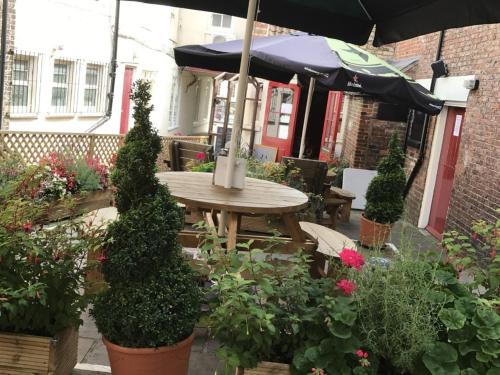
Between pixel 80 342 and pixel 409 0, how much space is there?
10.4 feet

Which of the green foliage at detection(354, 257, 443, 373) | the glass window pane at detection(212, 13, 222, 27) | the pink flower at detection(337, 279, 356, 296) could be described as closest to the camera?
the green foliage at detection(354, 257, 443, 373)

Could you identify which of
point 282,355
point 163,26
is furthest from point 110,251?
point 163,26

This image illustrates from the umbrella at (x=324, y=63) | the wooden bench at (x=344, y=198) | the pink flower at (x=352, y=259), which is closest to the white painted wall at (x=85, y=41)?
the umbrella at (x=324, y=63)

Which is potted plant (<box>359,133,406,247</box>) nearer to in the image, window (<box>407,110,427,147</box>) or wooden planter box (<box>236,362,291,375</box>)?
window (<box>407,110,427,147</box>)

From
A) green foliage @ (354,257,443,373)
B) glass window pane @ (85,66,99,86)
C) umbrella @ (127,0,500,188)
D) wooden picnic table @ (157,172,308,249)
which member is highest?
umbrella @ (127,0,500,188)

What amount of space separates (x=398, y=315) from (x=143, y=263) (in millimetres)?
1190

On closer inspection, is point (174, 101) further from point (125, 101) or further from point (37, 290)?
point (37, 290)

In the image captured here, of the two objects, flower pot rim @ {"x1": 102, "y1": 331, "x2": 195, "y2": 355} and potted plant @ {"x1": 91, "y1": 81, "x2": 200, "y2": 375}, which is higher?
potted plant @ {"x1": 91, "y1": 81, "x2": 200, "y2": 375}

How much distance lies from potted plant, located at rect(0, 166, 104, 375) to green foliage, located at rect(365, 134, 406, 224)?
476 cm

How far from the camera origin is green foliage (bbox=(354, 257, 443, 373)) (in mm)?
2348

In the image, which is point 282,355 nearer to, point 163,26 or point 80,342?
point 80,342

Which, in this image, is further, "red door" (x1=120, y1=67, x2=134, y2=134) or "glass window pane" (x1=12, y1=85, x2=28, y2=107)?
"red door" (x1=120, y1=67, x2=134, y2=134)

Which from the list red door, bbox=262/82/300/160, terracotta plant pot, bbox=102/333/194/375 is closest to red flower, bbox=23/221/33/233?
terracotta plant pot, bbox=102/333/194/375

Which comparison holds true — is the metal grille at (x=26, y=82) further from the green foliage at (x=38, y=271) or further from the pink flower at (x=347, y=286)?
the pink flower at (x=347, y=286)
